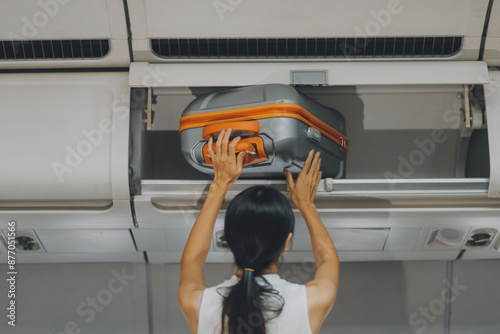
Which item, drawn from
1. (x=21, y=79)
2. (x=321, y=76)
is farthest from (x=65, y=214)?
(x=321, y=76)

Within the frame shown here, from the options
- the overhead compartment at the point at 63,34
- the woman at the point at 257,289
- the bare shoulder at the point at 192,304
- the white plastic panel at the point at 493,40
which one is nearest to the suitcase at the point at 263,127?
the woman at the point at 257,289

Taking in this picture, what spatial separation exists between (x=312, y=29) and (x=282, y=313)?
964mm

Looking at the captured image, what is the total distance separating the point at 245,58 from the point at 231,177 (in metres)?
0.46

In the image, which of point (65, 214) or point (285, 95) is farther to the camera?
point (65, 214)

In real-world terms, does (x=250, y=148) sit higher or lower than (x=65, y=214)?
higher

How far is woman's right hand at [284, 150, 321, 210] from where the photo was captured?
167 cm

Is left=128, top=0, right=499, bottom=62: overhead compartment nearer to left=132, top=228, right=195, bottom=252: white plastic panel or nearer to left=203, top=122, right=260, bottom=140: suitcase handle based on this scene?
left=203, top=122, right=260, bottom=140: suitcase handle

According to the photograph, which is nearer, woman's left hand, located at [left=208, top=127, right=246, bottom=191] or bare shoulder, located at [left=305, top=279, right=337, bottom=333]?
bare shoulder, located at [left=305, top=279, right=337, bottom=333]

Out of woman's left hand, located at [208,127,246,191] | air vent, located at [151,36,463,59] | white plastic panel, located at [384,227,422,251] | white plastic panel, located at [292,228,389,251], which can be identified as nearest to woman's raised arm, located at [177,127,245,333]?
woman's left hand, located at [208,127,246,191]

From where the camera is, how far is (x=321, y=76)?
1743 millimetres

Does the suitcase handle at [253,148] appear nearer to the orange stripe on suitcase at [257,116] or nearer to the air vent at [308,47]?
the orange stripe on suitcase at [257,116]

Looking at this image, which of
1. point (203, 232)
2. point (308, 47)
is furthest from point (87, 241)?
point (308, 47)

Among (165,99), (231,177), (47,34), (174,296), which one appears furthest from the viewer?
(174,296)

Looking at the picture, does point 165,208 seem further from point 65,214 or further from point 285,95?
point 285,95
